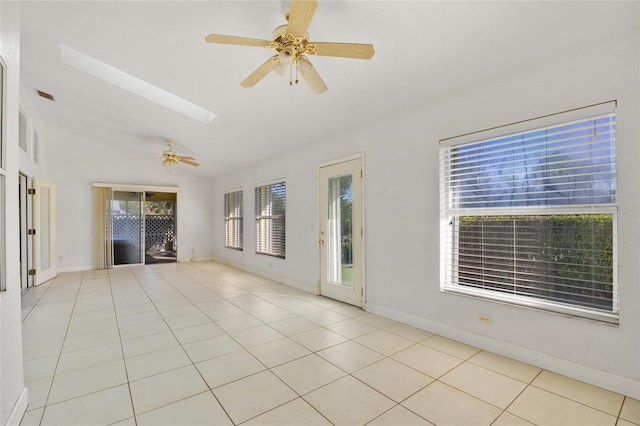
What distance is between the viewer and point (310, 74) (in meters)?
2.37

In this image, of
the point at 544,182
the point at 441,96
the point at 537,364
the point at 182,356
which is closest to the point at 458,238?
the point at 544,182

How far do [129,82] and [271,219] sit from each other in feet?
11.1

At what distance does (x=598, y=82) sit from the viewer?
223 centimetres

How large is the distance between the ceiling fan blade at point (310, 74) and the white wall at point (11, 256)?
1.81 meters

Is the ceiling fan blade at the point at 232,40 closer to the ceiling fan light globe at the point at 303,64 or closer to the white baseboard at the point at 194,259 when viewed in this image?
the ceiling fan light globe at the point at 303,64

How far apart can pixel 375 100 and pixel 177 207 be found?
283 inches

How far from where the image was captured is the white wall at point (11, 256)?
5.64 ft

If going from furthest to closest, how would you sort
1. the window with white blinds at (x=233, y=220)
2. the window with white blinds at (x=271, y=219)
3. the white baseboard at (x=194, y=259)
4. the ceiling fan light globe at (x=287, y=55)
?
the white baseboard at (x=194, y=259) → the window with white blinds at (x=233, y=220) → the window with white blinds at (x=271, y=219) → the ceiling fan light globe at (x=287, y=55)

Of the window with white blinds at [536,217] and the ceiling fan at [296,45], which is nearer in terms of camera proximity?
the ceiling fan at [296,45]

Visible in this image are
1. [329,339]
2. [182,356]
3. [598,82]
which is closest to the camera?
[598,82]

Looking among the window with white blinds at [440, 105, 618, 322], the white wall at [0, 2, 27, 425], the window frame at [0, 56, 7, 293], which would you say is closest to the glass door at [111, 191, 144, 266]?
the white wall at [0, 2, 27, 425]

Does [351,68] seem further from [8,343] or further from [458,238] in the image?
[8,343]

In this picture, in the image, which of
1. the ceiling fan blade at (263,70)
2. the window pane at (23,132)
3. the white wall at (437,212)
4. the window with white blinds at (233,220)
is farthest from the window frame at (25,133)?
the ceiling fan blade at (263,70)

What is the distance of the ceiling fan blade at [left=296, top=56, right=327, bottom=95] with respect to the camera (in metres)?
2.25
